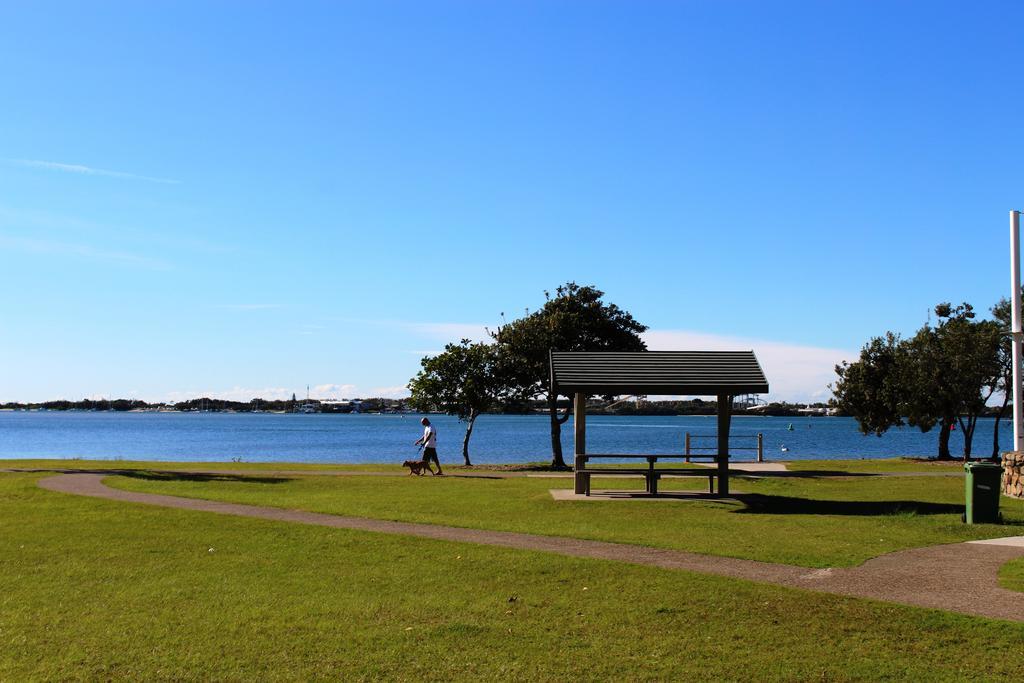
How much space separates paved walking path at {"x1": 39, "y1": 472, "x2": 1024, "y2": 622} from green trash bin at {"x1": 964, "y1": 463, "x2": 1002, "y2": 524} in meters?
2.05

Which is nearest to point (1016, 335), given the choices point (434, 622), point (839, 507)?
point (839, 507)

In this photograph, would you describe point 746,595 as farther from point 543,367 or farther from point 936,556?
point 543,367

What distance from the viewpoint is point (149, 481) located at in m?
23.0

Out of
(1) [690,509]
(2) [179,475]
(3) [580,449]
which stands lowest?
(2) [179,475]

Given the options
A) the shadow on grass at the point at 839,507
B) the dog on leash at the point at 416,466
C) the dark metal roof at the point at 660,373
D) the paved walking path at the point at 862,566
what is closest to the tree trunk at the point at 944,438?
the dark metal roof at the point at 660,373

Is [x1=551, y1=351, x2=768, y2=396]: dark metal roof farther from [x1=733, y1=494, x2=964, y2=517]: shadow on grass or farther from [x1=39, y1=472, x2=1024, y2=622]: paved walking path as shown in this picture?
[x1=39, y1=472, x2=1024, y2=622]: paved walking path

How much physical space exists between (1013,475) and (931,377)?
17.8 metres

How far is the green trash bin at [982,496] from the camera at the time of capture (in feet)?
53.7

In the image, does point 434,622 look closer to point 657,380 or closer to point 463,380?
point 657,380

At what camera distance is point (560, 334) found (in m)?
35.7

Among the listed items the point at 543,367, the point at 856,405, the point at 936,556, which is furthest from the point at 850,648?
the point at 856,405

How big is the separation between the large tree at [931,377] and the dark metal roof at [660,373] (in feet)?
63.2

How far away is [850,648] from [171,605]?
6329 millimetres

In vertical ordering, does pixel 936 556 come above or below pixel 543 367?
below
